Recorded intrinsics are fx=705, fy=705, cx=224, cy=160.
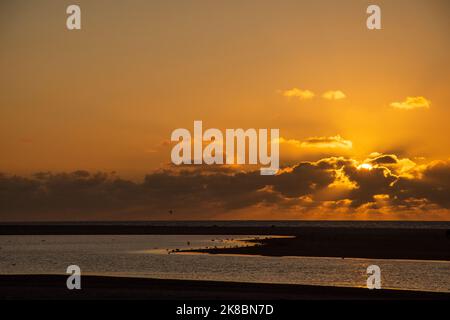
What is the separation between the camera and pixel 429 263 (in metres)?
69.4

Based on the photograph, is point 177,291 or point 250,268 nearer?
point 177,291

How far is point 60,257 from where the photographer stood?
8144 cm

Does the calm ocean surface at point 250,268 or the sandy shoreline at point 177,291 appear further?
the calm ocean surface at point 250,268

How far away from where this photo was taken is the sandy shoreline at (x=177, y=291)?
43.3 meters

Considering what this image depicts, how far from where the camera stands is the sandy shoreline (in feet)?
142

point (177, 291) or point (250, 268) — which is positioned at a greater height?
point (177, 291)

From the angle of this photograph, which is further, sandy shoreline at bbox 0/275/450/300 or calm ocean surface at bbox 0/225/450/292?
calm ocean surface at bbox 0/225/450/292

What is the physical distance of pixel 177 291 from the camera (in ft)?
151
